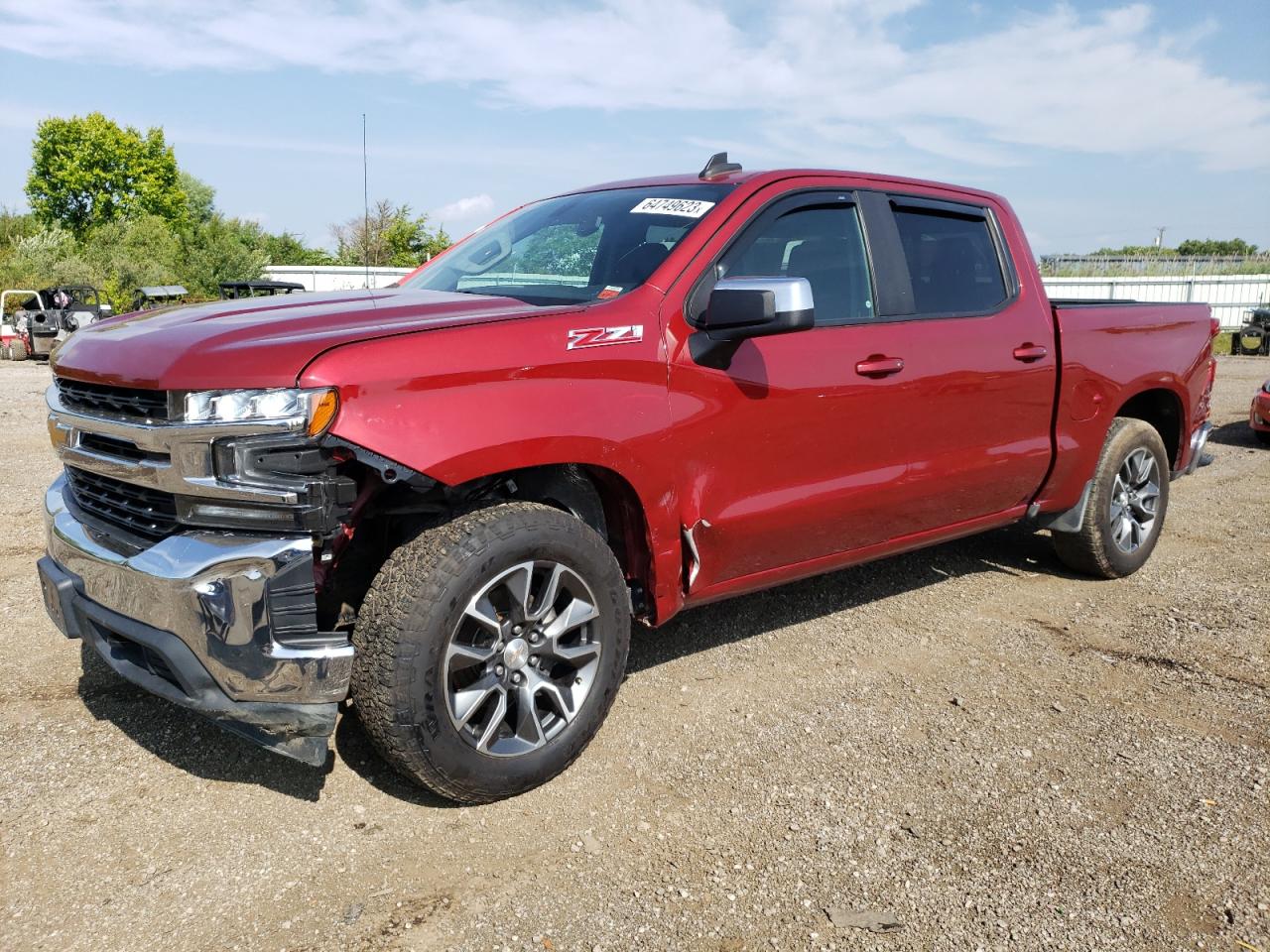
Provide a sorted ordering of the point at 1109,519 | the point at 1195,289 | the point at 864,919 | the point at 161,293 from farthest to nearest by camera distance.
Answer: the point at 1195,289 → the point at 161,293 → the point at 1109,519 → the point at 864,919

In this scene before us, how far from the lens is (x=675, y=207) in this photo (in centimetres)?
374

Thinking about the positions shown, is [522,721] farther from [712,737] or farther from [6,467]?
[6,467]

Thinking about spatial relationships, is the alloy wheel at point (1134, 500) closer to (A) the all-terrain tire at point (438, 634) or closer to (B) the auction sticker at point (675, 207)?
(B) the auction sticker at point (675, 207)

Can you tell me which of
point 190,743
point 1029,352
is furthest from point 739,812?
point 1029,352

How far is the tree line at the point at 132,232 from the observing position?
3625 centimetres

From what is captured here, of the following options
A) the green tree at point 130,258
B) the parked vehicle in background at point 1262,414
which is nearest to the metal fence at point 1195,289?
the green tree at point 130,258

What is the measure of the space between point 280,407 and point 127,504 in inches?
28.7

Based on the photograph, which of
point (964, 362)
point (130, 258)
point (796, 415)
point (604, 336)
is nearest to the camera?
point (604, 336)

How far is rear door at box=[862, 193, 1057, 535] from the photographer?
13.5 ft

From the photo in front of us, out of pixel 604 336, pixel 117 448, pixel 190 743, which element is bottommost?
pixel 190 743

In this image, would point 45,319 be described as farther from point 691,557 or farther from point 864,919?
point 864,919

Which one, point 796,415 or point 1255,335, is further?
point 1255,335

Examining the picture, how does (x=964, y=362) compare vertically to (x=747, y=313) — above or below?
below

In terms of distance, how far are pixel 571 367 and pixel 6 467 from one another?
7207 millimetres
